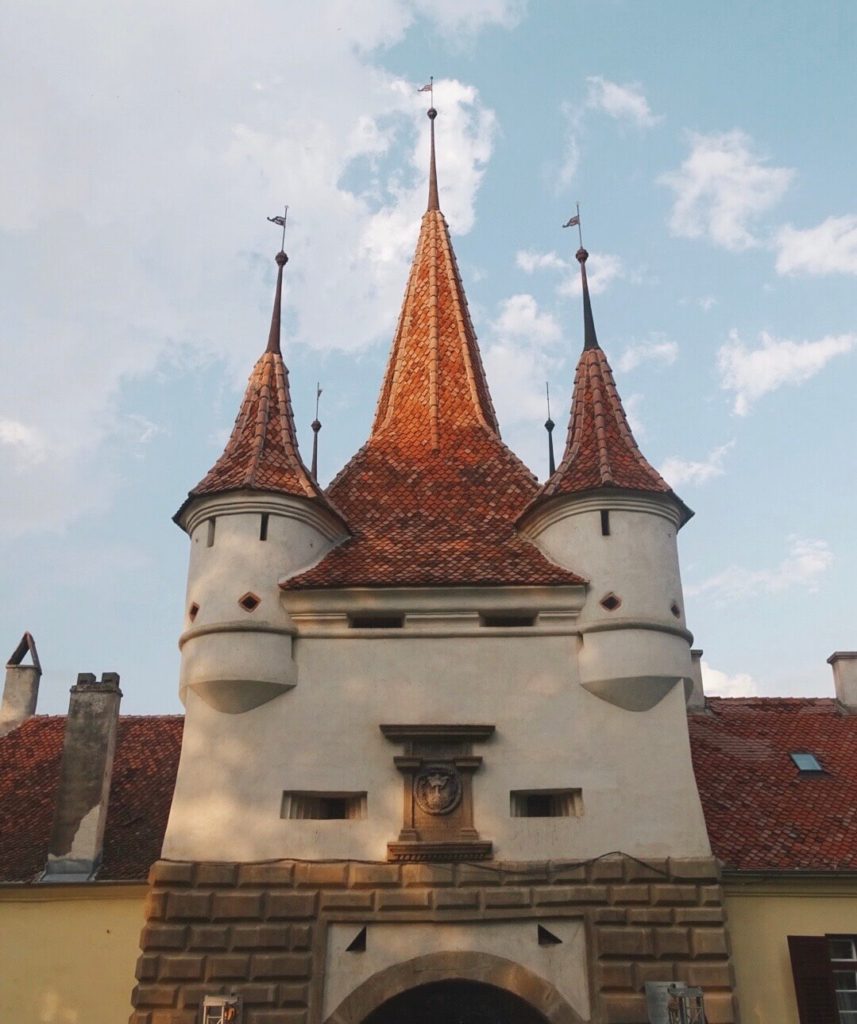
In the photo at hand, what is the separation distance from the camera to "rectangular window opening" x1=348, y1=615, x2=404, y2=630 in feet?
44.0

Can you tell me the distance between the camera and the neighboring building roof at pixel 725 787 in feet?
44.3

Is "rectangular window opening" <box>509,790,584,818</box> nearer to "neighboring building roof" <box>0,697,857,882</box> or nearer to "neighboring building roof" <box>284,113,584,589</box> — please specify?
"neighboring building roof" <box>0,697,857,882</box>

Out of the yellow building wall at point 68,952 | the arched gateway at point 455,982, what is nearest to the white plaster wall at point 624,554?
the arched gateway at point 455,982

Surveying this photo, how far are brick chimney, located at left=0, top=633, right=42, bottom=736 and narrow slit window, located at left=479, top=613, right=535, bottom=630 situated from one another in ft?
29.3

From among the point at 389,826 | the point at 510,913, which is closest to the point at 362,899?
the point at 389,826

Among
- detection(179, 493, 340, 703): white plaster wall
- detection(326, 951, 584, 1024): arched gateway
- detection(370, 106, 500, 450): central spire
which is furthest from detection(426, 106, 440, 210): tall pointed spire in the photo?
detection(326, 951, 584, 1024): arched gateway

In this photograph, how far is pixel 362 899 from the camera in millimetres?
11750

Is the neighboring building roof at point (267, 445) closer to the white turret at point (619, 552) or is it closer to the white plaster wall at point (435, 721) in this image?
the white plaster wall at point (435, 721)

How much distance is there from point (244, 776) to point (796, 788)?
25.8ft

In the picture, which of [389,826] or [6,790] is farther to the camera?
[6,790]

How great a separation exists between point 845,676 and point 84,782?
41.4 feet

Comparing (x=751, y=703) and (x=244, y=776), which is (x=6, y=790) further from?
(x=751, y=703)

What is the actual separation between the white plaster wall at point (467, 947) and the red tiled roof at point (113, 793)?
3.12 metres

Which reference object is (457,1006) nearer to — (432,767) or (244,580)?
(432,767)
